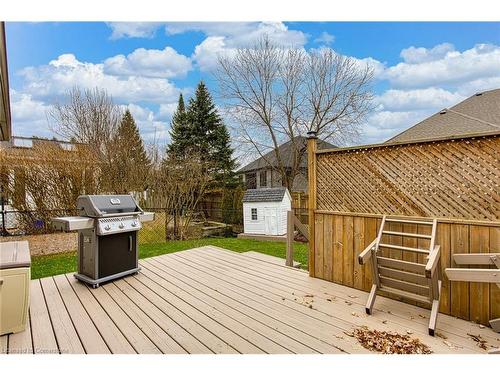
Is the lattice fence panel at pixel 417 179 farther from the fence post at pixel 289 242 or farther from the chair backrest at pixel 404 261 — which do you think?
the fence post at pixel 289 242

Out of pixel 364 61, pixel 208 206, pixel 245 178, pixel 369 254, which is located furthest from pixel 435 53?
pixel 245 178

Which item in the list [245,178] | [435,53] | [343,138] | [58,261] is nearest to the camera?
[58,261]

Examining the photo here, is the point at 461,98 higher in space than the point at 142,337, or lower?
higher

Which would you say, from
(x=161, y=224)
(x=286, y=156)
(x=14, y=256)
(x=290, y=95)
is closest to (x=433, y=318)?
(x=14, y=256)

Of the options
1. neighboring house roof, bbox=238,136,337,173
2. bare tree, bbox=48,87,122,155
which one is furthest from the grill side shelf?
neighboring house roof, bbox=238,136,337,173

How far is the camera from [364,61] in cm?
1135

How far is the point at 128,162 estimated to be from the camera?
26.1 ft

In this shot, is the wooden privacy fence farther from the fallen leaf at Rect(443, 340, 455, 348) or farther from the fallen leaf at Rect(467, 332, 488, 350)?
the fallen leaf at Rect(443, 340, 455, 348)

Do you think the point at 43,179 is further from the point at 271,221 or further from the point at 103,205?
the point at 271,221

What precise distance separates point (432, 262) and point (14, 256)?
350 cm

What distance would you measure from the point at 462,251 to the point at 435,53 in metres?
6.58

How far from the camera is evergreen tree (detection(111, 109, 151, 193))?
7652 mm

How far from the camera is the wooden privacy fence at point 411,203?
2426 millimetres

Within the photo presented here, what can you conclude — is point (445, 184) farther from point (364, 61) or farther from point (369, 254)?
point (364, 61)
